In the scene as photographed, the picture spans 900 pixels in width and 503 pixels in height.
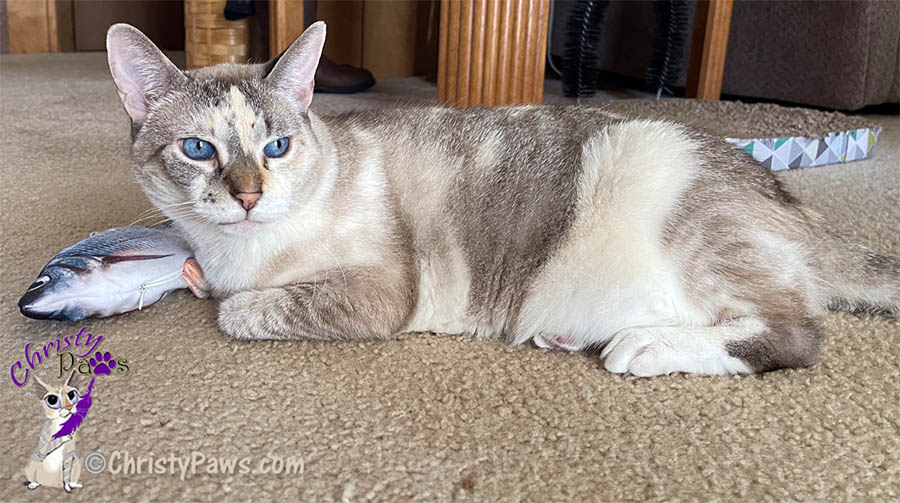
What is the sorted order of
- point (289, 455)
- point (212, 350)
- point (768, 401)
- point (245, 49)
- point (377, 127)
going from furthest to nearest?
point (245, 49)
point (377, 127)
point (212, 350)
point (768, 401)
point (289, 455)

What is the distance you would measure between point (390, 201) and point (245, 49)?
2866 mm

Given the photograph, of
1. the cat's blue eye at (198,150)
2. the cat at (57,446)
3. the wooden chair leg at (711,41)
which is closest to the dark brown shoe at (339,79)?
the wooden chair leg at (711,41)

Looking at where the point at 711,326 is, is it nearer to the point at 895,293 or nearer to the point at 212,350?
the point at 895,293

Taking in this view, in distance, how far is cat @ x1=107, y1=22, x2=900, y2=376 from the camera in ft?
4.79

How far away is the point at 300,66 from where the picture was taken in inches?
61.7

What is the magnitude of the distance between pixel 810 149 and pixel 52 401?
9.14 ft

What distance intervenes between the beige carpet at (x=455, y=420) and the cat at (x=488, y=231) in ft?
0.21

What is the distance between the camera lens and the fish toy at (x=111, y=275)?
146cm

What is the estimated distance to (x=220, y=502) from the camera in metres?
1.04

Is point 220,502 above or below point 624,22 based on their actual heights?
below

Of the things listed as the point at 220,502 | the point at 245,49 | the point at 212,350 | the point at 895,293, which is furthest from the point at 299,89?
the point at 245,49

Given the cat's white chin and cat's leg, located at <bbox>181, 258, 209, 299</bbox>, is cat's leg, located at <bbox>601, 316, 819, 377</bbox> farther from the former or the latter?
cat's leg, located at <bbox>181, 258, 209, 299</bbox>

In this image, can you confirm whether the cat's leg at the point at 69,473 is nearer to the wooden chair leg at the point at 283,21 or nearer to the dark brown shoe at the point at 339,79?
the wooden chair leg at the point at 283,21

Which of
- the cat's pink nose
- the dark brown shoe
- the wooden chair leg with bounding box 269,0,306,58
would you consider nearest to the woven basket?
the dark brown shoe
